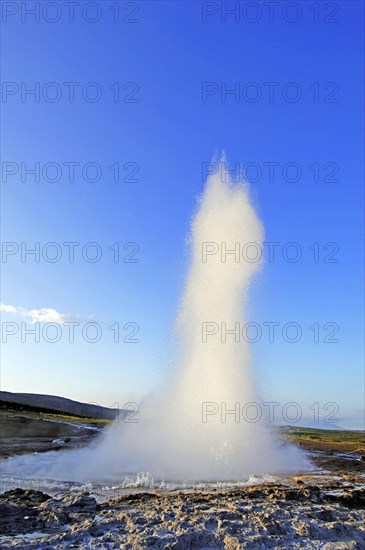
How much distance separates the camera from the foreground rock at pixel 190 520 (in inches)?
309

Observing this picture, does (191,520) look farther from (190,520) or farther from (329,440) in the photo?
(329,440)

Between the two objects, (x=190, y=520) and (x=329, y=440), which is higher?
(x=190, y=520)

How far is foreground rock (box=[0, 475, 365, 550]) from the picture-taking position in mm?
7844

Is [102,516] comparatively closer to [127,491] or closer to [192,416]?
[127,491]

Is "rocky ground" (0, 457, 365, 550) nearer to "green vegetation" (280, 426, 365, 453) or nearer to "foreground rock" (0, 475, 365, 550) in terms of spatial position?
"foreground rock" (0, 475, 365, 550)

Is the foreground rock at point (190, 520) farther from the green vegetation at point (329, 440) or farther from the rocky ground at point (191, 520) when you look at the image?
the green vegetation at point (329, 440)

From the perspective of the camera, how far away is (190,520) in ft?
28.9

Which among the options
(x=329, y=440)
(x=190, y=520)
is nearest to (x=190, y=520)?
(x=190, y=520)

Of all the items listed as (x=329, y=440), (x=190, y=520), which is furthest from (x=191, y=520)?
(x=329, y=440)

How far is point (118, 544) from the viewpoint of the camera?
7730 millimetres

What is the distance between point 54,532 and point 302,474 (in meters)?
10.3

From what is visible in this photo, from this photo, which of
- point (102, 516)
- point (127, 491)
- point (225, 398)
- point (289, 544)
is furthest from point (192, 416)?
point (289, 544)

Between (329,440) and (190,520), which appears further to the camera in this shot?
(329,440)

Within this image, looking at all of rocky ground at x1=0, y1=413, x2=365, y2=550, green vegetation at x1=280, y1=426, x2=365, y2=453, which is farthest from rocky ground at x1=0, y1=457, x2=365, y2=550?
green vegetation at x1=280, y1=426, x2=365, y2=453
